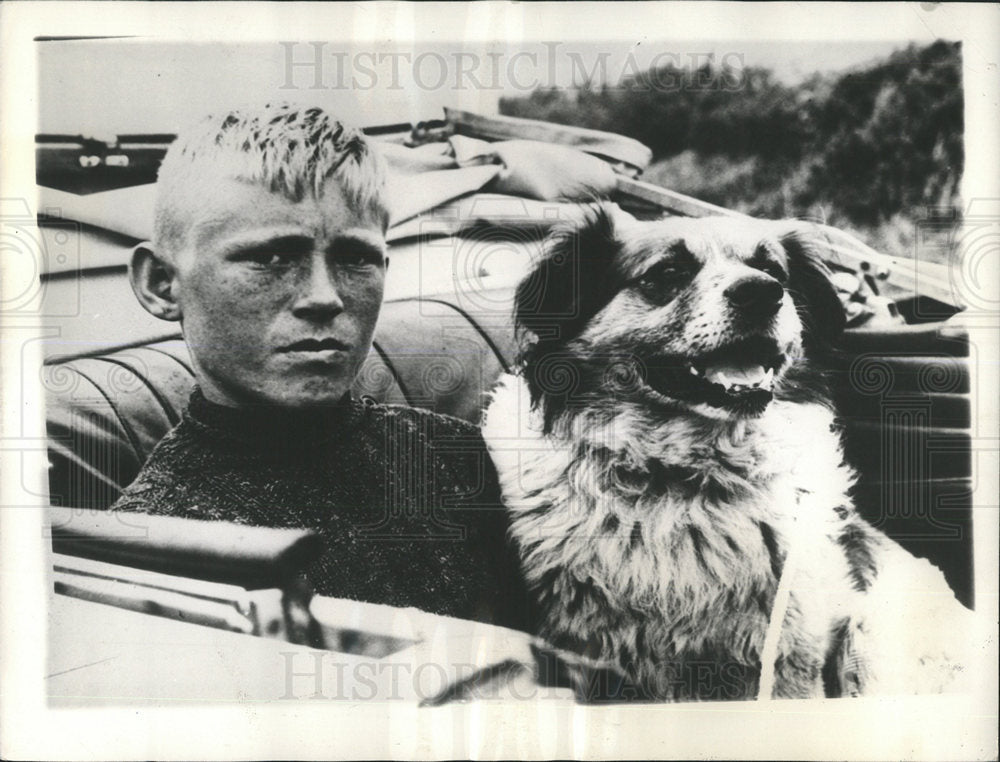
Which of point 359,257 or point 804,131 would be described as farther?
point 804,131

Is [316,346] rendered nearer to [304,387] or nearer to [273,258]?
[304,387]

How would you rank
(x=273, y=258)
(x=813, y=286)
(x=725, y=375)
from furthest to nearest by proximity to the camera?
(x=813, y=286)
(x=725, y=375)
(x=273, y=258)

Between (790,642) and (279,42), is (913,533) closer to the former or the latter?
(790,642)

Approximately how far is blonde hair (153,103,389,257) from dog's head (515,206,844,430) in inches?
29.3

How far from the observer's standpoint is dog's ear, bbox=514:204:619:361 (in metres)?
3.17

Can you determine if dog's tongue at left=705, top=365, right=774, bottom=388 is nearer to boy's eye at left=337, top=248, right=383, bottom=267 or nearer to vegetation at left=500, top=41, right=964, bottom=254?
vegetation at left=500, top=41, right=964, bottom=254

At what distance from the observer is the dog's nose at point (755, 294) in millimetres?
3125

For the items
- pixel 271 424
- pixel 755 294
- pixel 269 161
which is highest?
pixel 269 161

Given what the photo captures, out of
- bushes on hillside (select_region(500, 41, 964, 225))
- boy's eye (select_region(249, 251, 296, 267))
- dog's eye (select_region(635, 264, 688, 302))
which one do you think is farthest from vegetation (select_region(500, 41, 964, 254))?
boy's eye (select_region(249, 251, 296, 267))

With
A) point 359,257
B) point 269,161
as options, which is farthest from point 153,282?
point 359,257

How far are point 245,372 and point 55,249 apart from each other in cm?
89

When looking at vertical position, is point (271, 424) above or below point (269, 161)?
below

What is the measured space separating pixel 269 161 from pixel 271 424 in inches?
38.3

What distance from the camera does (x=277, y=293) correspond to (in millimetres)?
3061
